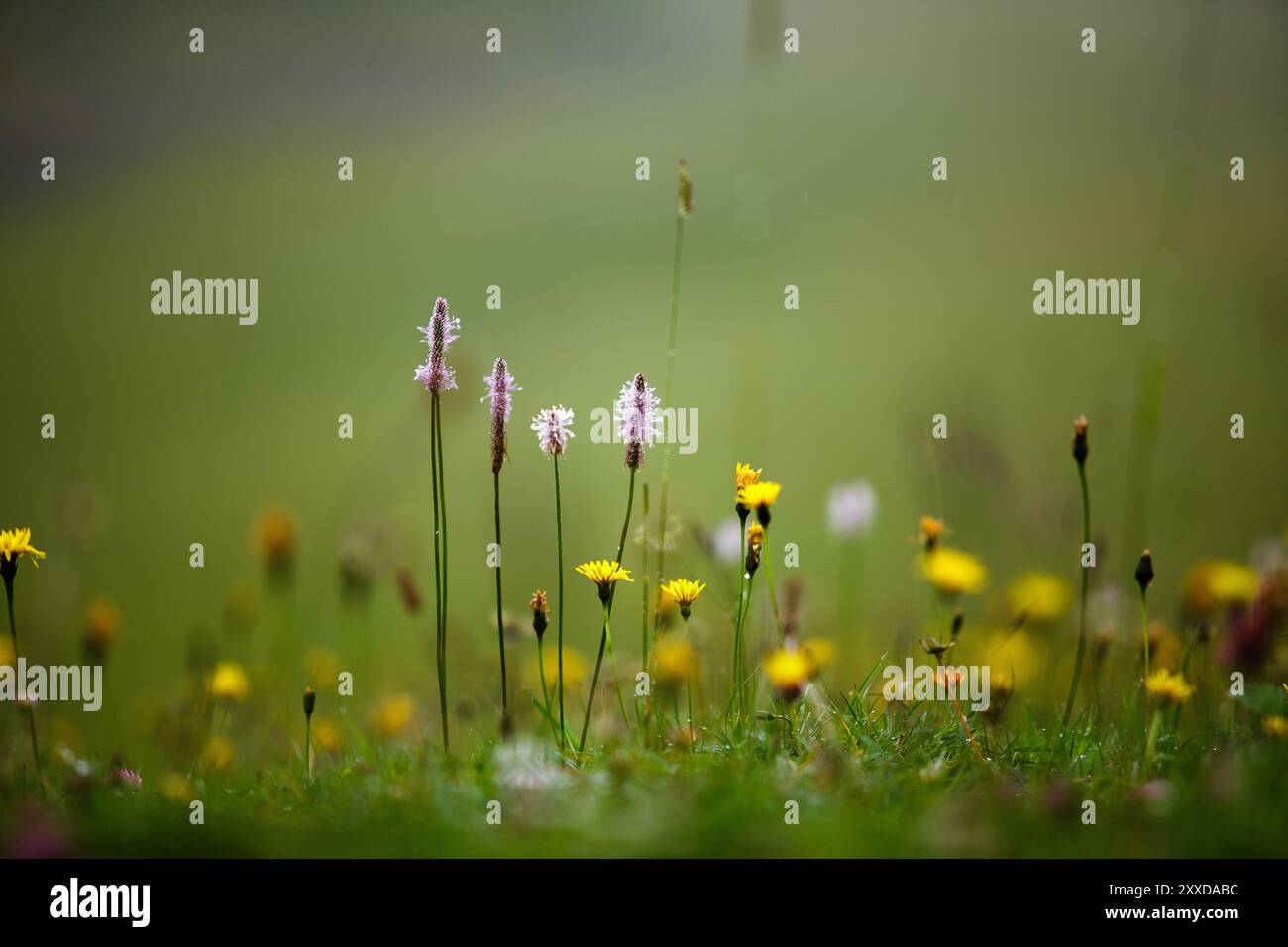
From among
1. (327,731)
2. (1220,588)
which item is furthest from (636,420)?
(1220,588)

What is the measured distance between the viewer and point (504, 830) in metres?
1.96

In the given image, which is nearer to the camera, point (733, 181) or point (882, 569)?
point (882, 569)

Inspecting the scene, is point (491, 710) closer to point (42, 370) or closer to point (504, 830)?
point (504, 830)

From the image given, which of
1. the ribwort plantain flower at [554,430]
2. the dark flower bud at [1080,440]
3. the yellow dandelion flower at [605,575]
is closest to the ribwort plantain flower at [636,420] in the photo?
the ribwort plantain flower at [554,430]

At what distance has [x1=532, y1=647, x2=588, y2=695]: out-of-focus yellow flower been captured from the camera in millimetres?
3652

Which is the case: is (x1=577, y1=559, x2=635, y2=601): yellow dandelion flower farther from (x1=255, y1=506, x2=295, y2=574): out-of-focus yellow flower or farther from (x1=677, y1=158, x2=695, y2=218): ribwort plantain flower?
(x1=255, y1=506, x2=295, y2=574): out-of-focus yellow flower

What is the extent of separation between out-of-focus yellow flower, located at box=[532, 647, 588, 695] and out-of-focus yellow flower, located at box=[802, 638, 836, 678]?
919mm

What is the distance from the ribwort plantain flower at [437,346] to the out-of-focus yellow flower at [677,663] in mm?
988

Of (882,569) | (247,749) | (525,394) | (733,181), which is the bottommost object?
(247,749)

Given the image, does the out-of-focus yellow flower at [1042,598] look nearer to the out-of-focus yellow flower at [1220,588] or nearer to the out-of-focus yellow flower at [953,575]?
the out-of-focus yellow flower at [1220,588]

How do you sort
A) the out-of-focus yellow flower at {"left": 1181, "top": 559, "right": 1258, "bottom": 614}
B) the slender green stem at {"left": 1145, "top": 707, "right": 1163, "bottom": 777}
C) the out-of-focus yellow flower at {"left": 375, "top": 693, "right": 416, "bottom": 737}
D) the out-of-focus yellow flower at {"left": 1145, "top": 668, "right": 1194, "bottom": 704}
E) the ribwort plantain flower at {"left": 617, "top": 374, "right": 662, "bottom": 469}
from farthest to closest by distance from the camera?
the out-of-focus yellow flower at {"left": 375, "top": 693, "right": 416, "bottom": 737} → the out-of-focus yellow flower at {"left": 1181, "top": 559, "right": 1258, "bottom": 614} → the ribwort plantain flower at {"left": 617, "top": 374, "right": 662, "bottom": 469} → the out-of-focus yellow flower at {"left": 1145, "top": 668, "right": 1194, "bottom": 704} → the slender green stem at {"left": 1145, "top": 707, "right": 1163, "bottom": 777}

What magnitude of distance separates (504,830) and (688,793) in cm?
40

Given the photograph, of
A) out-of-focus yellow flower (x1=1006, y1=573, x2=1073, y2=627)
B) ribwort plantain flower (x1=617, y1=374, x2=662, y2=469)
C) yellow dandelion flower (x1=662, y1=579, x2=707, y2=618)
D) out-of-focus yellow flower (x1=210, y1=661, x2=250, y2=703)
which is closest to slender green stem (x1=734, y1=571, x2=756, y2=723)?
yellow dandelion flower (x1=662, y1=579, x2=707, y2=618)
